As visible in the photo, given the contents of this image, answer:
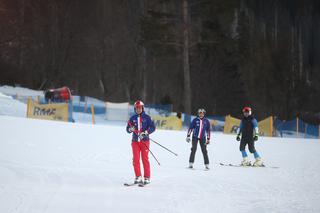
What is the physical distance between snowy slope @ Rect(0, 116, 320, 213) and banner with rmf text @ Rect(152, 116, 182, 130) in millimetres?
9254

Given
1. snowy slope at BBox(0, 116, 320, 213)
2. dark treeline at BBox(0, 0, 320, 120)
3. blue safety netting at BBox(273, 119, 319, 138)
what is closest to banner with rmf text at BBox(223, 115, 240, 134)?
blue safety netting at BBox(273, 119, 319, 138)

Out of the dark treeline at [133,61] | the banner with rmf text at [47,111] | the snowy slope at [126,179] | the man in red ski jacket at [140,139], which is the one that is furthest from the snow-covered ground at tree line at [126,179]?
the dark treeline at [133,61]

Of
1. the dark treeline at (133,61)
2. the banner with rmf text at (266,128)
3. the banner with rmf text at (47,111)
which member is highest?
the dark treeline at (133,61)

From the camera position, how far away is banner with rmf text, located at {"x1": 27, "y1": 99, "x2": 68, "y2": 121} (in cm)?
2728

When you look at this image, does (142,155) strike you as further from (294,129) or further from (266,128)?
(294,129)

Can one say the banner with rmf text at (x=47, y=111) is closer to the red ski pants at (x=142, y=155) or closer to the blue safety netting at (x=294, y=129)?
the blue safety netting at (x=294, y=129)

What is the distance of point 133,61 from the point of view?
5775 cm

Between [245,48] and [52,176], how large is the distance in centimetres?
5159

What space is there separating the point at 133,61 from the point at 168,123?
28416mm

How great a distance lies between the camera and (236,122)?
3095 cm

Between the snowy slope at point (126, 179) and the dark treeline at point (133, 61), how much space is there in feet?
74.1

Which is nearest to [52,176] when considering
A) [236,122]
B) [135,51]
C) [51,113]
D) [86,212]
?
[86,212]

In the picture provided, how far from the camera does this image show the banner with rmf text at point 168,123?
98.8 feet

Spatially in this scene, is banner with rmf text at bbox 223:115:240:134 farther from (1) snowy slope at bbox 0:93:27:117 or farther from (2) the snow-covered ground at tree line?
(1) snowy slope at bbox 0:93:27:117
